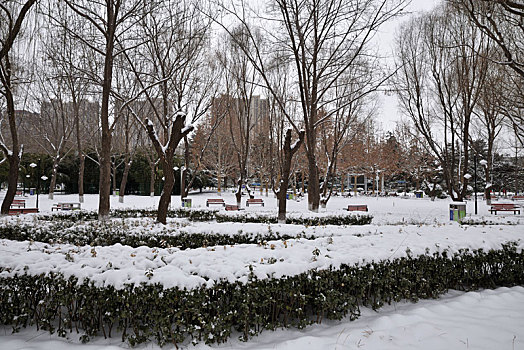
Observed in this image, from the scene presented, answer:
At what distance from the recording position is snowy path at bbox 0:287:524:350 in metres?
2.92

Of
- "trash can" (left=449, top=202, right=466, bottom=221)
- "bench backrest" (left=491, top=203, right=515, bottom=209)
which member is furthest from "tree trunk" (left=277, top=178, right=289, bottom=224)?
"bench backrest" (left=491, top=203, right=515, bottom=209)

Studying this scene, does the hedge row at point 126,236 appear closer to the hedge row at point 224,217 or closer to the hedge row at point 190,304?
the hedge row at point 224,217

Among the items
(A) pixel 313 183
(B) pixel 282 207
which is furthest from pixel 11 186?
(A) pixel 313 183

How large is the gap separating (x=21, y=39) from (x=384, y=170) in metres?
34.7

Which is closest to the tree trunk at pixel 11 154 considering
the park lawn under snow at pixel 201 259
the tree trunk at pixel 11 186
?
the tree trunk at pixel 11 186

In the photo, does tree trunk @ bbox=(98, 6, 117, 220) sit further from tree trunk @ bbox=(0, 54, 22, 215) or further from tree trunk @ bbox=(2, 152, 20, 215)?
tree trunk @ bbox=(2, 152, 20, 215)

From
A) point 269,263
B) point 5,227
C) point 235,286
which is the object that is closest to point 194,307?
point 235,286

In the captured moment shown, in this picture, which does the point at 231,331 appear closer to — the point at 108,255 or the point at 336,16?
the point at 108,255

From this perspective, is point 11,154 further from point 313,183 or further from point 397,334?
point 397,334

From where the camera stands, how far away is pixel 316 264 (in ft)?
12.5

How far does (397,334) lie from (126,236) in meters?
5.44

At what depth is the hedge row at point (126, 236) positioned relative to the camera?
20.5ft

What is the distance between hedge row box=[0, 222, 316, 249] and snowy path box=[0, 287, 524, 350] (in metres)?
2.97

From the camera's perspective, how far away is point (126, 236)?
6562 mm
